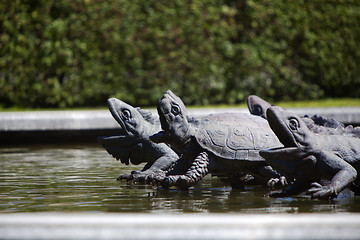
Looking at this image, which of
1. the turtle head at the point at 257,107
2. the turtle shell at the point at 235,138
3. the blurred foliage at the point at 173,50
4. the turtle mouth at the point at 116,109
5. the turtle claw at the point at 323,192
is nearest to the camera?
the turtle claw at the point at 323,192

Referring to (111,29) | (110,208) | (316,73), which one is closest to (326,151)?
(110,208)

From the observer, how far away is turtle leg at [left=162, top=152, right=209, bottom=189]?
197 inches

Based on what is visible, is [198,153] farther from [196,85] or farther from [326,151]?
[196,85]

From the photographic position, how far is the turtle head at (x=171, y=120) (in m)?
5.08

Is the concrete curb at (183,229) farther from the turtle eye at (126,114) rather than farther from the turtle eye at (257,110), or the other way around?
the turtle eye at (257,110)

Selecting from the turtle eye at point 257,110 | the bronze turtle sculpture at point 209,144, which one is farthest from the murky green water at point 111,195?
the turtle eye at point 257,110

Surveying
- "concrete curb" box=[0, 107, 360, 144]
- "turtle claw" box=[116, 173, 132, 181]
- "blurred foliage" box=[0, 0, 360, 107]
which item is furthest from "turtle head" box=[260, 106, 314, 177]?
"blurred foliage" box=[0, 0, 360, 107]

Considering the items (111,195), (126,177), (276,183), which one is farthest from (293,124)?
(126,177)

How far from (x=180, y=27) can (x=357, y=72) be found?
4140 mm

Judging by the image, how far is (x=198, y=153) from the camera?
17.2 ft

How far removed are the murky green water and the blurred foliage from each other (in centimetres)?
583

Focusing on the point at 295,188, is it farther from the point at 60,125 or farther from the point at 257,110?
the point at 60,125

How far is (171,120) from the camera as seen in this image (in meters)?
5.10

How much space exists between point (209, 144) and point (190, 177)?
1.18 ft
